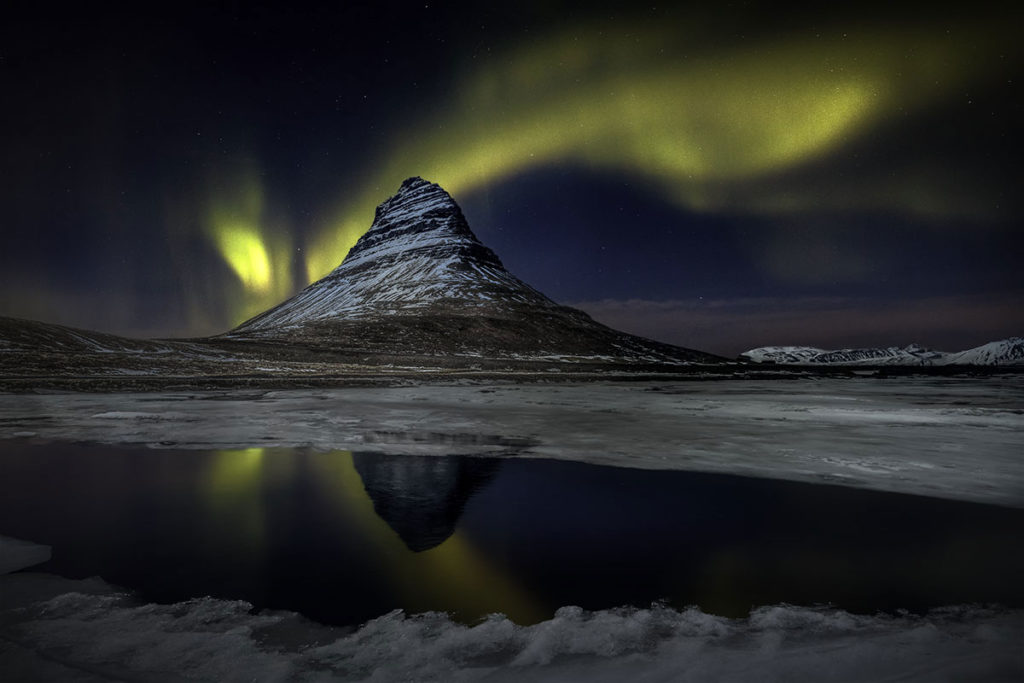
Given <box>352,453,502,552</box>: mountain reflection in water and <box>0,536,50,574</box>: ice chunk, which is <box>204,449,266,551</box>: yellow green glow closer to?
<box>352,453,502,552</box>: mountain reflection in water

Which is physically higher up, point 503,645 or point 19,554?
point 19,554

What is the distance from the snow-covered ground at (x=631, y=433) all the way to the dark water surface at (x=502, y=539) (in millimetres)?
2086

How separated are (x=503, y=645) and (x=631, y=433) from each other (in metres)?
13.5

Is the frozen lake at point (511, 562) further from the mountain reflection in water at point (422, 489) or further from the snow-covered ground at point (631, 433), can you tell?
the snow-covered ground at point (631, 433)

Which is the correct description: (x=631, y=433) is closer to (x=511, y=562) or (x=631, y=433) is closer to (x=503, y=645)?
(x=511, y=562)

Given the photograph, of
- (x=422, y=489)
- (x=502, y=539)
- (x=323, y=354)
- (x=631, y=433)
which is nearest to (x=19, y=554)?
(x=422, y=489)

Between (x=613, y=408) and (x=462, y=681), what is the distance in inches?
915

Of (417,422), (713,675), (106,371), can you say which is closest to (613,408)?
(417,422)

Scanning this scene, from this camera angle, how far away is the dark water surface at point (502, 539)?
17.6 feet

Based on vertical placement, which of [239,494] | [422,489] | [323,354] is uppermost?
[323,354]

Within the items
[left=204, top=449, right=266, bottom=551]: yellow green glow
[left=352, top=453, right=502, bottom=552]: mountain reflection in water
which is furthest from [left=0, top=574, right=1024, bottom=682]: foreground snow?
[left=352, top=453, right=502, bottom=552]: mountain reflection in water

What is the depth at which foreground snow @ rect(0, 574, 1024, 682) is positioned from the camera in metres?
3.92

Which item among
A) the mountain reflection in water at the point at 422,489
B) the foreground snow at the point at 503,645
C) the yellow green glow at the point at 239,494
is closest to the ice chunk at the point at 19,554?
the foreground snow at the point at 503,645

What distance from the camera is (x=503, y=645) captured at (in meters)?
4.35
